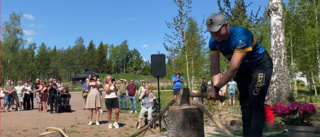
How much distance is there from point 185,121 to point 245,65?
3.58ft

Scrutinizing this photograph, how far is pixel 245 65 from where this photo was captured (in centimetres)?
274

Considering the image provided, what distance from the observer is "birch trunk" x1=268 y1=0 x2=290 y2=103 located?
408 inches

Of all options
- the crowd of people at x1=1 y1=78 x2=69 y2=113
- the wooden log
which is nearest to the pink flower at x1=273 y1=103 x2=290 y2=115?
the wooden log

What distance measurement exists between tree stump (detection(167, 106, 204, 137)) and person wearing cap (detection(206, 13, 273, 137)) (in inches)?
16.7

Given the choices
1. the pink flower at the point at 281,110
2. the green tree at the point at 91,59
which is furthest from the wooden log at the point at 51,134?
the green tree at the point at 91,59

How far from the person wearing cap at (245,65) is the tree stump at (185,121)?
425mm

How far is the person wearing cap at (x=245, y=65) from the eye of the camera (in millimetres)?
2414

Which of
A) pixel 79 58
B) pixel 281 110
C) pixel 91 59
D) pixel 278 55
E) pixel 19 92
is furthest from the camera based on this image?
pixel 91 59

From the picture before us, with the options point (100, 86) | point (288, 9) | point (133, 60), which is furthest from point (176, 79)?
point (133, 60)

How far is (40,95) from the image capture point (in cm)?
1448

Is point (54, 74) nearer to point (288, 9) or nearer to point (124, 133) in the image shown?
point (288, 9)

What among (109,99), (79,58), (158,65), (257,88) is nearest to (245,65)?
(257,88)

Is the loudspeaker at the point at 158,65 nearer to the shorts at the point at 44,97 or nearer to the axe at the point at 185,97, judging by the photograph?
the shorts at the point at 44,97

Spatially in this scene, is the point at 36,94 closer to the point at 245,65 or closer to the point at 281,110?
the point at 281,110
